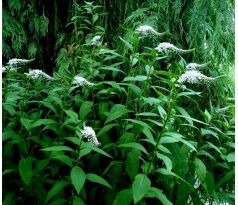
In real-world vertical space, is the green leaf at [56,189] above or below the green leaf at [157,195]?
below

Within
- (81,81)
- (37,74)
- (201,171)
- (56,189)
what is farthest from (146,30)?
(56,189)

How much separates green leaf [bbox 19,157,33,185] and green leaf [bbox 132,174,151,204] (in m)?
0.37

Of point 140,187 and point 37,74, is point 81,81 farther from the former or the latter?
point 140,187

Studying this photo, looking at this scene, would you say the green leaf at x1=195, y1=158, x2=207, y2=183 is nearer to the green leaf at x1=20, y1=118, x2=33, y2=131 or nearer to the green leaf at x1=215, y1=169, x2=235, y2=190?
the green leaf at x1=215, y1=169, x2=235, y2=190

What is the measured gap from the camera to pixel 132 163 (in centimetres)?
129

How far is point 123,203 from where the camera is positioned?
1.22 meters

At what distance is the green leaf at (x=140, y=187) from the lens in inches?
45.1

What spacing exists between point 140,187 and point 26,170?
41 cm

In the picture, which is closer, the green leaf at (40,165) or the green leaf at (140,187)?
the green leaf at (140,187)

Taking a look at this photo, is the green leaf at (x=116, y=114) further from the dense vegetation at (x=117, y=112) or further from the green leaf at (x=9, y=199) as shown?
the green leaf at (x=9, y=199)

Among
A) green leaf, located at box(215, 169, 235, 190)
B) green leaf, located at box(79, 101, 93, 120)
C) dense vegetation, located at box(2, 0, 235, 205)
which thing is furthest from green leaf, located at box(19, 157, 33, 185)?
green leaf, located at box(215, 169, 235, 190)

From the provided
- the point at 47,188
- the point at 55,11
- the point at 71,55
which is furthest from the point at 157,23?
the point at 47,188

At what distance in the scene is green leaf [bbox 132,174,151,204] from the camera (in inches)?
45.1

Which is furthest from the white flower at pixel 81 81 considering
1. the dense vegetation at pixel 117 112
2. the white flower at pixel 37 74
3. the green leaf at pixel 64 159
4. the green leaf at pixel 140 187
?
the green leaf at pixel 140 187
